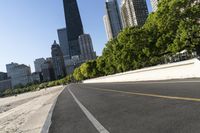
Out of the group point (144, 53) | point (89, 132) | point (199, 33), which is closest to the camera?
Result: point (89, 132)

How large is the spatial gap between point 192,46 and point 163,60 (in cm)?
2579

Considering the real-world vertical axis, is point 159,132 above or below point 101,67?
below

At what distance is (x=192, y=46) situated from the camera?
57219 mm

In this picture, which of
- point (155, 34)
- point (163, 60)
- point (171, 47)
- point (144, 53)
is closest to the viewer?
point (171, 47)

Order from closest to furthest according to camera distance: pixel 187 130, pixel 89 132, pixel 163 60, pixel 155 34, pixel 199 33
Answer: pixel 187 130, pixel 89 132, pixel 199 33, pixel 155 34, pixel 163 60

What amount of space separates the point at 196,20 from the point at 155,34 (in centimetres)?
1523

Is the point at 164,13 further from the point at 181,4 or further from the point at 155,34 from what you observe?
the point at 155,34

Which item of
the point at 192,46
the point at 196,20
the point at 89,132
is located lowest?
the point at 89,132

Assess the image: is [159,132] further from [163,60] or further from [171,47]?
[163,60]

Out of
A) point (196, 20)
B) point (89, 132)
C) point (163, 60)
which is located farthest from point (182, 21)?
point (89, 132)

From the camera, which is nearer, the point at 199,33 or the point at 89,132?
the point at 89,132

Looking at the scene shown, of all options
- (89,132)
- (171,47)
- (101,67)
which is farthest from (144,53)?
(89,132)

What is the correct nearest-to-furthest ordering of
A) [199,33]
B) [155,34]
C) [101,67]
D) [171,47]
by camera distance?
[199,33] < [171,47] < [155,34] < [101,67]

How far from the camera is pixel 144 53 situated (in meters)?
76.6
